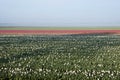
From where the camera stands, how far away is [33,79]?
1385cm

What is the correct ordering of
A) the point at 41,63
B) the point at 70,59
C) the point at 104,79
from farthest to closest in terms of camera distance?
the point at 70,59 < the point at 41,63 < the point at 104,79

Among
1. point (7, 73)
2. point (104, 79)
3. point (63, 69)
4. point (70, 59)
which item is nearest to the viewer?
point (104, 79)

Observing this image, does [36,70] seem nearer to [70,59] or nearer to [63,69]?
[63,69]

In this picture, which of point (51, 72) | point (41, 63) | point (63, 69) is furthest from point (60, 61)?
point (51, 72)

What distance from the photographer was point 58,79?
13.8 metres

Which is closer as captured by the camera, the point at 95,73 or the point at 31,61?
the point at 95,73

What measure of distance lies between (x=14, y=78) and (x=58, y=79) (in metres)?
1.98

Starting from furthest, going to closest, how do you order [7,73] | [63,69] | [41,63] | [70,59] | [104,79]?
[70,59], [41,63], [63,69], [7,73], [104,79]

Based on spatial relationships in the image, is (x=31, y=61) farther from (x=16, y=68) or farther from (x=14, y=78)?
(x=14, y=78)

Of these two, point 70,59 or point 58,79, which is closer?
point 58,79

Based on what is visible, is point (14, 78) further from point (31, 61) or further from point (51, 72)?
point (31, 61)

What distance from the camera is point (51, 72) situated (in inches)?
596

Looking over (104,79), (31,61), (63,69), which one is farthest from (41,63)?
(104,79)

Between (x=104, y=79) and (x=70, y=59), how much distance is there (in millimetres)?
6705
